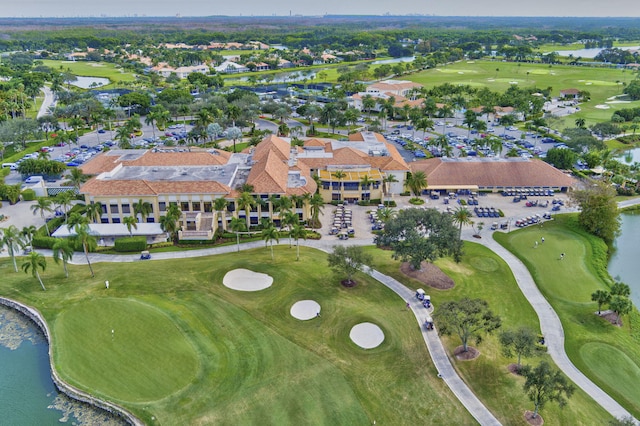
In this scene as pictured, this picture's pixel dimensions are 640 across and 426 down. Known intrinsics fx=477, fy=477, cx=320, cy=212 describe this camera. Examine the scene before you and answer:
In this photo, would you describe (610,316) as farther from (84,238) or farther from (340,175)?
(84,238)

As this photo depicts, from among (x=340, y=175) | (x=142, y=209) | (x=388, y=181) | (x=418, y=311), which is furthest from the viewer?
(x=388, y=181)

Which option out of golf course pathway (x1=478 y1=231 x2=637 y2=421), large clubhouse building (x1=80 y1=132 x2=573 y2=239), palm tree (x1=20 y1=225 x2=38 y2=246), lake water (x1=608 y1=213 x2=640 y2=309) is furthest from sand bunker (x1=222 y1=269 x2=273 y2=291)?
lake water (x1=608 y1=213 x2=640 y2=309)

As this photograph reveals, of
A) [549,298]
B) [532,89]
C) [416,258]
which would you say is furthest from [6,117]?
[532,89]

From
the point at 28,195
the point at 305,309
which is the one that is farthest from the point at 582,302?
the point at 28,195

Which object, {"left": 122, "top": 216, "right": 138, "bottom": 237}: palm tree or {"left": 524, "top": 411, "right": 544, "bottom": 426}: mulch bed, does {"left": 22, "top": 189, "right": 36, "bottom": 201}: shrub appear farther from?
{"left": 524, "top": 411, "right": 544, "bottom": 426}: mulch bed

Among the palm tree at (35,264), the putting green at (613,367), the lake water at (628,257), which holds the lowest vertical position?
the lake water at (628,257)

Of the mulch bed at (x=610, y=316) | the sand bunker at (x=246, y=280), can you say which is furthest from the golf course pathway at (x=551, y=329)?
the sand bunker at (x=246, y=280)

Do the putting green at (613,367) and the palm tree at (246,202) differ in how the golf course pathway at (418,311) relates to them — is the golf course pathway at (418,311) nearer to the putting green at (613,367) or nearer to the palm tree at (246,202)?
the palm tree at (246,202)
